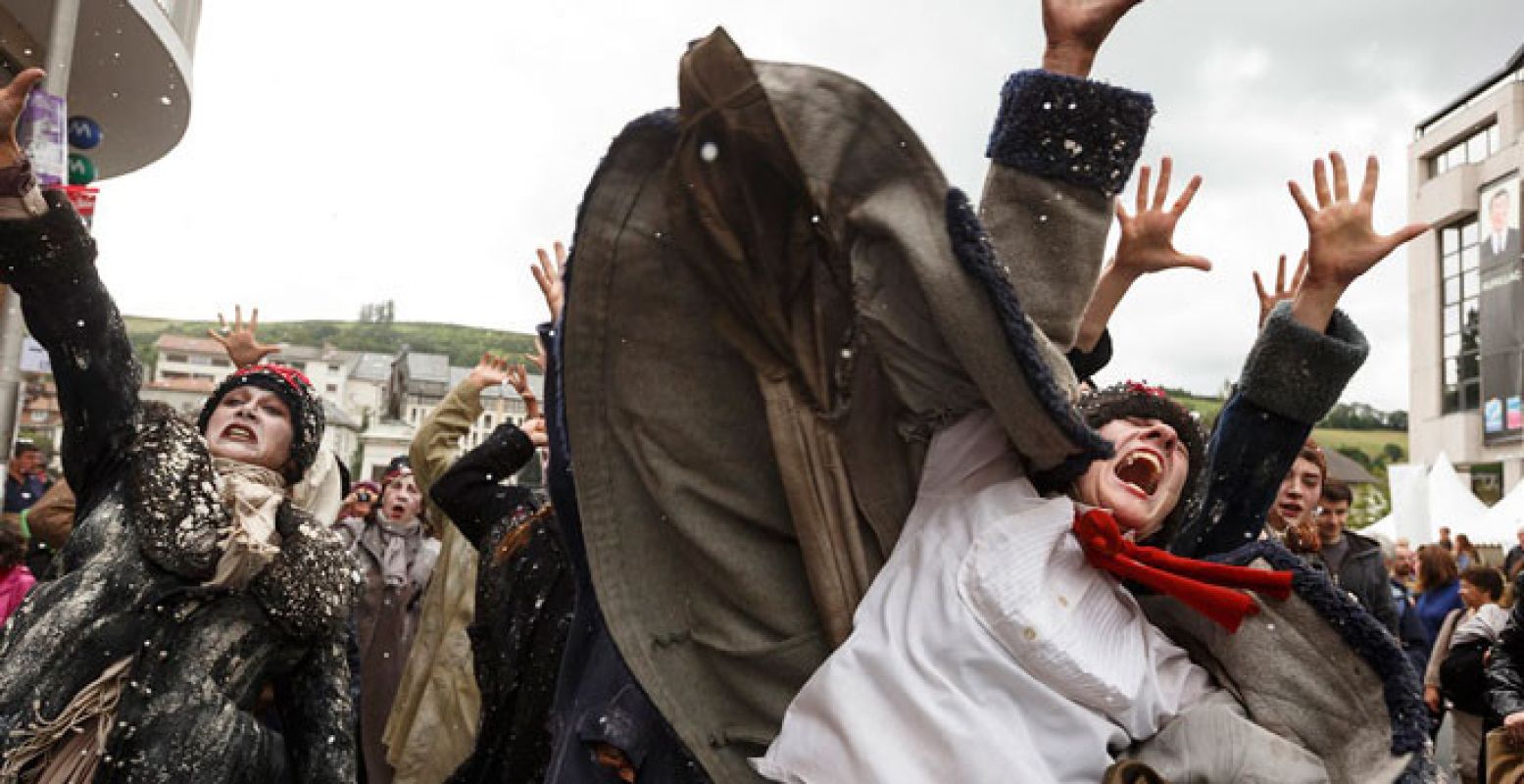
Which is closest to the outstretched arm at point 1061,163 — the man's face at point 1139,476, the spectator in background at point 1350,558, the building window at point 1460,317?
the man's face at point 1139,476

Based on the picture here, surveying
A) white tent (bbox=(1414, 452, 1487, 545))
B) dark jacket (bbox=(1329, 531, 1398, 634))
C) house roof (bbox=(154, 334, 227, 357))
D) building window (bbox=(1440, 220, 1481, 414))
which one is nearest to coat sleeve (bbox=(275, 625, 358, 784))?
dark jacket (bbox=(1329, 531, 1398, 634))

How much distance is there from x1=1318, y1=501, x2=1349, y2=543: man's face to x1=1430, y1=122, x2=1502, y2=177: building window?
4335 cm

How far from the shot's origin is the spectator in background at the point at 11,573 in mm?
5336

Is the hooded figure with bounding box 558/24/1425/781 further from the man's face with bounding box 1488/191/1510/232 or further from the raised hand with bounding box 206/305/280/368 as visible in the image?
the man's face with bounding box 1488/191/1510/232

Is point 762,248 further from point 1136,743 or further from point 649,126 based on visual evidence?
point 1136,743

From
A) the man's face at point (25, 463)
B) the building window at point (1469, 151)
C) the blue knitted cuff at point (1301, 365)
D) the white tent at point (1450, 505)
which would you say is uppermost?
the building window at point (1469, 151)

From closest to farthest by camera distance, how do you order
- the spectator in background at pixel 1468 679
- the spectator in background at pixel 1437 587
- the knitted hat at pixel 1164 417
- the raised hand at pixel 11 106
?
the knitted hat at pixel 1164 417, the raised hand at pixel 11 106, the spectator in background at pixel 1468 679, the spectator in background at pixel 1437 587

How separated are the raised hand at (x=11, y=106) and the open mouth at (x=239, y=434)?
3.34 ft

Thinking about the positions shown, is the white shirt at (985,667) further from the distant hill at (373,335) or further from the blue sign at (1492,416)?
the distant hill at (373,335)

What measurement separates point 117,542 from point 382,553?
3581mm

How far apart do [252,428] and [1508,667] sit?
5.00m

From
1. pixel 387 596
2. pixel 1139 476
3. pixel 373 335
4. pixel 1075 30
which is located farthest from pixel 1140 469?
pixel 373 335

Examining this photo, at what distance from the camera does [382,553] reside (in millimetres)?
6441

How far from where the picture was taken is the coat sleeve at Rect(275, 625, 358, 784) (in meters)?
3.22
